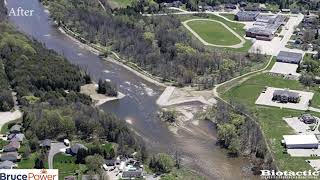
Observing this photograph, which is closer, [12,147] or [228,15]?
[12,147]

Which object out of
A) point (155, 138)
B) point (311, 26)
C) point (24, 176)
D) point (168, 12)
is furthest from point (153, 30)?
point (24, 176)

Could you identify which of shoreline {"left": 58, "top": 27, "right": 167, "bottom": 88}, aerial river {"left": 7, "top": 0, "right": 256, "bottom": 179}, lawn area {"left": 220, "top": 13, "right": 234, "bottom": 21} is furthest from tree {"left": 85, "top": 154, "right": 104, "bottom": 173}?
lawn area {"left": 220, "top": 13, "right": 234, "bottom": 21}

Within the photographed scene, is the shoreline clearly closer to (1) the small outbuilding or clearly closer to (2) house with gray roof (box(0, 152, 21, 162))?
(1) the small outbuilding

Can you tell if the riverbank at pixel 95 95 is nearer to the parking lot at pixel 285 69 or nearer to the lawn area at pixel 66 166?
the lawn area at pixel 66 166

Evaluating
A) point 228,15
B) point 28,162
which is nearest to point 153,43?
point 228,15

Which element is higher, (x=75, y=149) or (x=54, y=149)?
(x=75, y=149)

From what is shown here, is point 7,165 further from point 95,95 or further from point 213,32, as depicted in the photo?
point 213,32

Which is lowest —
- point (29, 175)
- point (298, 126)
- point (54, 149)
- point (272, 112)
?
point (298, 126)

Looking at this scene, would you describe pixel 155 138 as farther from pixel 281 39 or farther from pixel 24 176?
pixel 281 39
